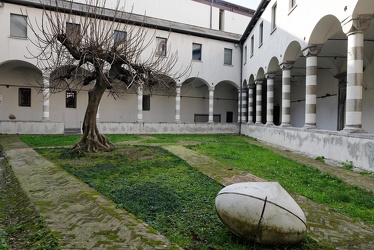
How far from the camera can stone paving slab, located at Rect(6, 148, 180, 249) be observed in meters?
3.42

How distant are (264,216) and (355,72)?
301 inches

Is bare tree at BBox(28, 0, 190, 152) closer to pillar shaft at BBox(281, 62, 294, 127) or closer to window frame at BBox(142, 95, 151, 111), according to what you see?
pillar shaft at BBox(281, 62, 294, 127)

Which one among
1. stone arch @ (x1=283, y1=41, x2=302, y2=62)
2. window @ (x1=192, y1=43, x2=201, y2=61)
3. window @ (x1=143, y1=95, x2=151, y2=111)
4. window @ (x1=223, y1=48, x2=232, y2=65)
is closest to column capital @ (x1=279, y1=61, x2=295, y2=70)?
stone arch @ (x1=283, y1=41, x2=302, y2=62)

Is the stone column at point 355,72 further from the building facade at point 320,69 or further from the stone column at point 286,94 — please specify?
the stone column at point 286,94

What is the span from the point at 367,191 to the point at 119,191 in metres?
5.15

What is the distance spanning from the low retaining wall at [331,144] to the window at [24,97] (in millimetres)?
17743

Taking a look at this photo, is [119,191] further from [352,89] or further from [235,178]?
[352,89]

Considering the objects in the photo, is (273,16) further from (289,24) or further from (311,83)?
(311,83)

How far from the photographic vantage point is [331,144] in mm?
10227

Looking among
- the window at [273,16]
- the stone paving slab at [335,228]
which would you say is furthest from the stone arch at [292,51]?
the stone paving slab at [335,228]

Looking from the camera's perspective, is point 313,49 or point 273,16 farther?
point 273,16

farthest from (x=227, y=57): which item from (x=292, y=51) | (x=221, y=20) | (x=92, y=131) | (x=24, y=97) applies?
(x=92, y=131)

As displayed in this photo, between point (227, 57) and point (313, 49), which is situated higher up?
point (227, 57)

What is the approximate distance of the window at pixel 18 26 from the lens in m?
18.2
